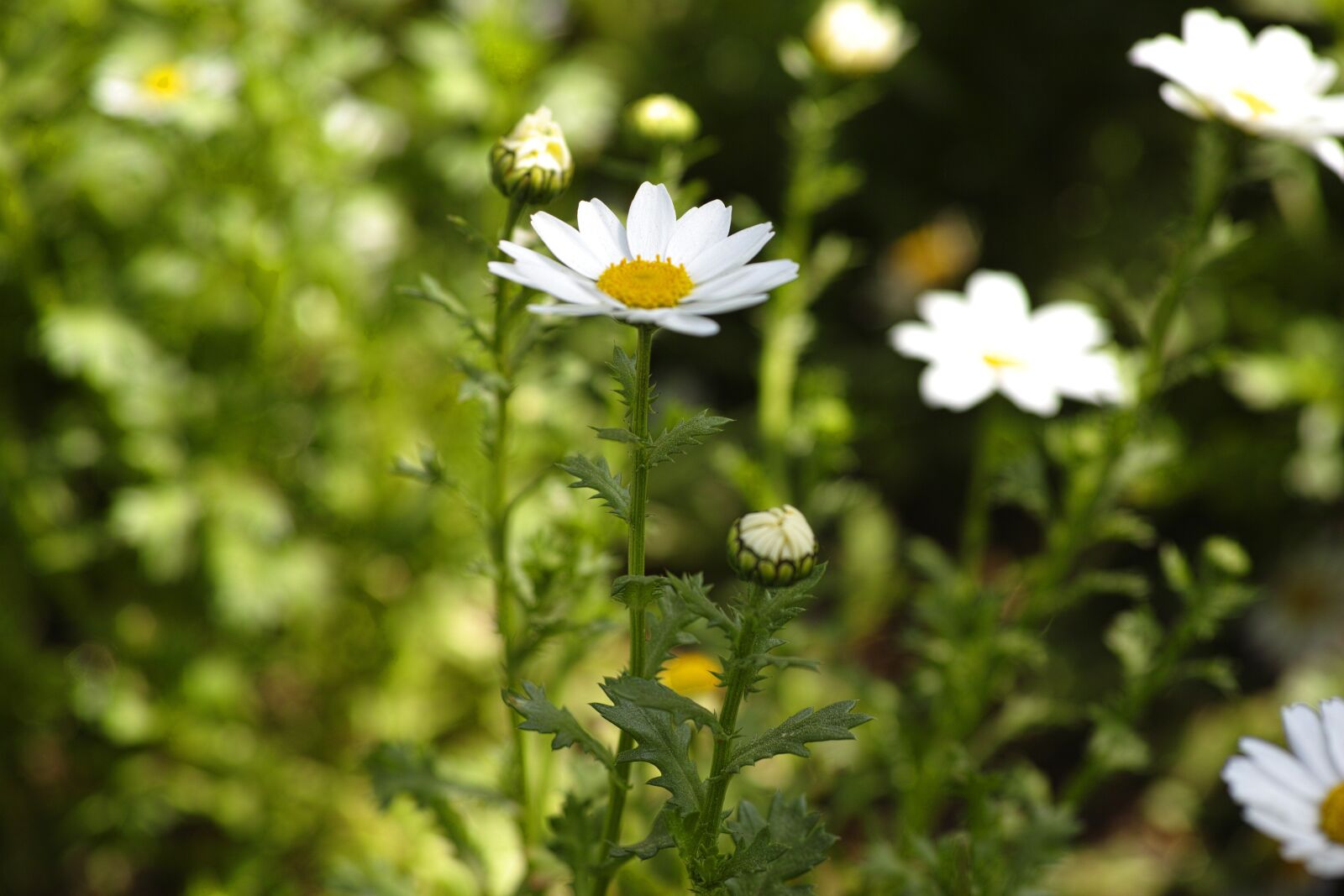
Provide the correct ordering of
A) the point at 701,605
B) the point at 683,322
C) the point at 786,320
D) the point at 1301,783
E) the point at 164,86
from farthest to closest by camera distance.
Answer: the point at 164,86 < the point at 786,320 < the point at 1301,783 < the point at 701,605 < the point at 683,322

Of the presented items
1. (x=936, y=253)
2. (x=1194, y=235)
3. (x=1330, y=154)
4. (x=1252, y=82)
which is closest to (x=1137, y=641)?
(x=1194, y=235)

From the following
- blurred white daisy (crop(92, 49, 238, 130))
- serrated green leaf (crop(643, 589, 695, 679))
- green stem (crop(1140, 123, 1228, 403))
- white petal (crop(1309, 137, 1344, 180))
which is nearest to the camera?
serrated green leaf (crop(643, 589, 695, 679))

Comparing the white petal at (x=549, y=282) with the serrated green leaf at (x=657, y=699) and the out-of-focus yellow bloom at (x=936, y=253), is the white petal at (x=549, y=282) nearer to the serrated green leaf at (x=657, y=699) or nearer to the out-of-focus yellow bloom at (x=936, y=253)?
the serrated green leaf at (x=657, y=699)

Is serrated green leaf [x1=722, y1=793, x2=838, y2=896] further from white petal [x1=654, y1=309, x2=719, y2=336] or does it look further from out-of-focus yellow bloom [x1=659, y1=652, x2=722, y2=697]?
out-of-focus yellow bloom [x1=659, y1=652, x2=722, y2=697]

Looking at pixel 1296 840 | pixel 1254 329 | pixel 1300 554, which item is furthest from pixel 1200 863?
pixel 1296 840

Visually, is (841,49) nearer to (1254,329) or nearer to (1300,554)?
(1254,329)

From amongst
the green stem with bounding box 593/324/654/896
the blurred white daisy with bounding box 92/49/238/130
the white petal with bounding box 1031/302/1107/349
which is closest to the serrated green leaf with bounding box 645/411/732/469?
the green stem with bounding box 593/324/654/896

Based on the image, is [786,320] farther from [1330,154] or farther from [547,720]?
[547,720]
